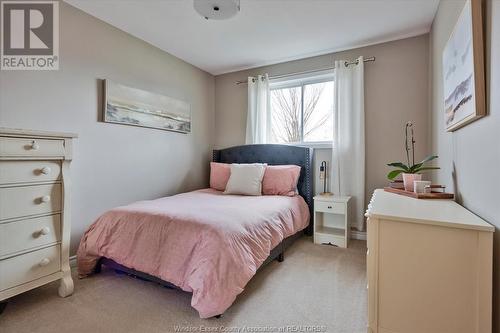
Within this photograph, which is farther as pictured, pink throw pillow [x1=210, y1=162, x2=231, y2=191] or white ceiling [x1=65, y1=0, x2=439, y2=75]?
pink throw pillow [x1=210, y1=162, x2=231, y2=191]

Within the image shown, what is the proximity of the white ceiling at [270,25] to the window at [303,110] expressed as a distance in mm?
399

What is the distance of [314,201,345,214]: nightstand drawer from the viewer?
109 inches

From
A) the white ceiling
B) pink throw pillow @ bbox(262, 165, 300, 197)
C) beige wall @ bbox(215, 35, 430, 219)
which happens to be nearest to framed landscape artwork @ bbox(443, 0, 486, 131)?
the white ceiling

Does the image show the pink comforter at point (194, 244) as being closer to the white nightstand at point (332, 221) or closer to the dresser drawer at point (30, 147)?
the dresser drawer at point (30, 147)

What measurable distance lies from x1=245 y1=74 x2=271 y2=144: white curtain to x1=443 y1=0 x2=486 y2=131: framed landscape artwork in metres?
2.18

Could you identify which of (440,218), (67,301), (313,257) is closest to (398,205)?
(440,218)

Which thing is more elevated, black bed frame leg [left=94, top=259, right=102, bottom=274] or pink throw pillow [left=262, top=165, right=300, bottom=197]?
pink throw pillow [left=262, top=165, right=300, bottom=197]

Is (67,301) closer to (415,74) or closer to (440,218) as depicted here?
(440,218)

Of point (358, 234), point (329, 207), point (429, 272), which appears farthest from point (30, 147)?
point (358, 234)

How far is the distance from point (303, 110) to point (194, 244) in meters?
2.56

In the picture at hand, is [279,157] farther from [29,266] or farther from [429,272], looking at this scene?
[29,266]

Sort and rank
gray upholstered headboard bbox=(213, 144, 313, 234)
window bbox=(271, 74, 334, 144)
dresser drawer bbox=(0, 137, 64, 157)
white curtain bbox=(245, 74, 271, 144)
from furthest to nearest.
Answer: white curtain bbox=(245, 74, 271, 144)
window bbox=(271, 74, 334, 144)
gray upholstered headboard bbox=(213, 144, 313, 234)
dresser drawer bbox=(0, 137, 64, 157)

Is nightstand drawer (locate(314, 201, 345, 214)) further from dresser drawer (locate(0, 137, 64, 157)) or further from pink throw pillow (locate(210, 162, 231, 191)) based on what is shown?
dresser drawer (locate(0, 137, 64, 157))

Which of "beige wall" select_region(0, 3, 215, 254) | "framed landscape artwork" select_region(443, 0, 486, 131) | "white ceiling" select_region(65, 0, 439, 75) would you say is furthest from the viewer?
"white ceiling" select_region(65, 0, 439, 75)
